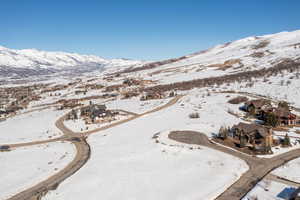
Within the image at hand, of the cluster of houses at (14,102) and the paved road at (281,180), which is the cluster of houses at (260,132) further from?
the cluster of houses at (14,102)

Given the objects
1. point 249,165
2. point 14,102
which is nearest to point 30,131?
point 249,165

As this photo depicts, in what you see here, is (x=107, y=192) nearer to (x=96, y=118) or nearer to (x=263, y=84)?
(x=96, y=118)

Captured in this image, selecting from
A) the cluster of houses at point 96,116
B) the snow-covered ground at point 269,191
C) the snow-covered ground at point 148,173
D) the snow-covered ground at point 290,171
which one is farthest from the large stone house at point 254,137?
the cluster of houses at point 96,116

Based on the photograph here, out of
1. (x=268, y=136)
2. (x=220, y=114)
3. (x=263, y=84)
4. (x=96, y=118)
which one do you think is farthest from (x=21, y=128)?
(x=263, y=84)

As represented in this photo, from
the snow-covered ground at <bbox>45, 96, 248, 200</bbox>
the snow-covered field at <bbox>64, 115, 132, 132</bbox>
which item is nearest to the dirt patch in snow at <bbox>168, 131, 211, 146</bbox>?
the snow-covered ground at <bbox>45, 96, 248, 200</bbox>

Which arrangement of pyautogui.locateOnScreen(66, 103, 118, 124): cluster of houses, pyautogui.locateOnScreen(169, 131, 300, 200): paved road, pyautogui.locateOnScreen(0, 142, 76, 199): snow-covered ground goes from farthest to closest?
pyautogui.locateOnScreen(66, 103, 118, 124): cluster of houses → pyautogui.locateOnScreen(0, 142, 76, 199): snow-covered ground → pyautogui.locateOnScreen(169, 131, 300, 200): paved road

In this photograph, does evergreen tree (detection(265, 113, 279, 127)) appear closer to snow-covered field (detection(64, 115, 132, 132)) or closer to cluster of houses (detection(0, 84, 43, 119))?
snow-covered field (detection(64, 115, 132, 132))
